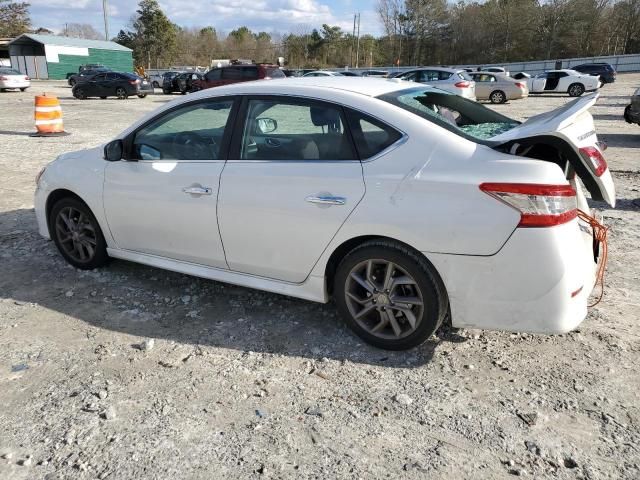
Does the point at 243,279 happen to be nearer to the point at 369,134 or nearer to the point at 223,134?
the point at 223,134

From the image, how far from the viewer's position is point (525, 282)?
2.86 meters

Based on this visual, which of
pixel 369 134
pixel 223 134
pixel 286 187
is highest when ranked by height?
pixel 369 134

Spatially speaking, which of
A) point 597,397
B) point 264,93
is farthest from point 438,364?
point 264,93

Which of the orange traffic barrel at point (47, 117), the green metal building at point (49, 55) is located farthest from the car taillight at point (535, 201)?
the green metal building at point (49, 55)

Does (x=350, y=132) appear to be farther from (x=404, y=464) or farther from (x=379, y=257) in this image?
(x=404, y=464)

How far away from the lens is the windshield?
320 cm

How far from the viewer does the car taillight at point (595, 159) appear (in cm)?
300

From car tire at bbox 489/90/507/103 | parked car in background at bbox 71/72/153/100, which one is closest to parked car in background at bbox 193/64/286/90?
parked car in background at bbox 71/72/153/100

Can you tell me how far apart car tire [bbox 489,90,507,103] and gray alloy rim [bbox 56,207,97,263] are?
22975 millimetres

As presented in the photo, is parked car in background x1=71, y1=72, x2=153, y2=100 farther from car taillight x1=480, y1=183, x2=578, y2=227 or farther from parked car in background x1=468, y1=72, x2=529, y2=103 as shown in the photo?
car taillight x1=480, y1=183, x2=578, y2=227

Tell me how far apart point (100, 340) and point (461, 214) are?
2529 millimetres

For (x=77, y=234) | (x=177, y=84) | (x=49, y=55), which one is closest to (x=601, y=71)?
(x=177, y=84)

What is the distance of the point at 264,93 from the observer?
3.63m

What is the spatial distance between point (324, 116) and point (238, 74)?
23.0 meters
